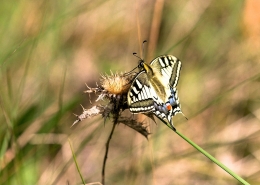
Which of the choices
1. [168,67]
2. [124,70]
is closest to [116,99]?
[168,67]

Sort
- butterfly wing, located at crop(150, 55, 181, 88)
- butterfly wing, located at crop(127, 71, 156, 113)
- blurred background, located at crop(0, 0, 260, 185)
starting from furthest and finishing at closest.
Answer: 1. blurred background, located at crop(0, 0, 260, 185)
2. butterfly wing, located at crop(150, 55, 181, 88)
3. butterfly wing, located at crop(127, 71, 156, 113)

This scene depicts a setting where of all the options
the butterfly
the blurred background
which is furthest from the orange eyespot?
the blurred background

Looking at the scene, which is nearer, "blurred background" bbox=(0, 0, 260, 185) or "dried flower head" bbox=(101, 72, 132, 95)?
"dried flower head" bbox=(101, 72, 132, 95)

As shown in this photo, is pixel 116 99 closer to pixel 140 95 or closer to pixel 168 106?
pixel 140 95

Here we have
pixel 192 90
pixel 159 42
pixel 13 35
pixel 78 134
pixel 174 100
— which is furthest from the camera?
pixel 159 42

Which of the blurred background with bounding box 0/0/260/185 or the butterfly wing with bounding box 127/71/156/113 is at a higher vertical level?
the blurred background with bounding box 0/0/260/185

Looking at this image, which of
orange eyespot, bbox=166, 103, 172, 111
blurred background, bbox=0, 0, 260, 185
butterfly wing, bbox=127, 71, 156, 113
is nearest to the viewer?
butterfly wing, bbox=127, 71, 156, 113

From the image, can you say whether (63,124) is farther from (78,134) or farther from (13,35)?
(13,35)

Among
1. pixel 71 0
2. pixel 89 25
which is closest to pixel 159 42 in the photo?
pixel 89 25

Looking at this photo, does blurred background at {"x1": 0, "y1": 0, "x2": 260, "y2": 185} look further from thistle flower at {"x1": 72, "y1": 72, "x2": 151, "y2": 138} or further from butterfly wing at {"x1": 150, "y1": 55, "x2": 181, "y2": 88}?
thistle flower at {"x1": 72, "y1": 72, "x2": 151, "y2": 138}
